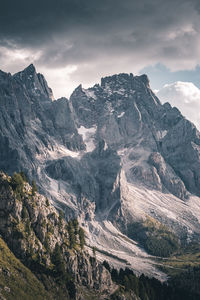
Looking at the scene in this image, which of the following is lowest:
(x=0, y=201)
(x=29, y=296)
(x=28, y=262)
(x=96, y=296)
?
(x=96, y=296)

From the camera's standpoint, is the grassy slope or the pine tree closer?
the grassy slope

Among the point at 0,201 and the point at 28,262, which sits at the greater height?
the point at 0,201

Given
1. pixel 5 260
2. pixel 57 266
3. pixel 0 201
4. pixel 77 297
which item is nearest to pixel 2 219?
pixel 0 201

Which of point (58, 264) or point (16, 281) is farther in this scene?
point (58, 264)

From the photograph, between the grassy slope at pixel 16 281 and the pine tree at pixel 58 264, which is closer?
the grassy slope at pixel 16 281

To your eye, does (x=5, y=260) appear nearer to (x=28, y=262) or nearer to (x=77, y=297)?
(x=28, y=262)

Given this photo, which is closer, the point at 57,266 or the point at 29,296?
the point at 29,296

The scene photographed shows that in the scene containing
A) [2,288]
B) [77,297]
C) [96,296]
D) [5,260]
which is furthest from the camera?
[96,296]

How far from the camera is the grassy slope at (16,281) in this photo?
163 metres

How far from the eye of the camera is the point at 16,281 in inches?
6649

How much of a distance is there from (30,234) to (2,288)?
129ft

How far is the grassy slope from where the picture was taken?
163 metres

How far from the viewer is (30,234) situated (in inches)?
7736

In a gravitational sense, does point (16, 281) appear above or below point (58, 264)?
below
